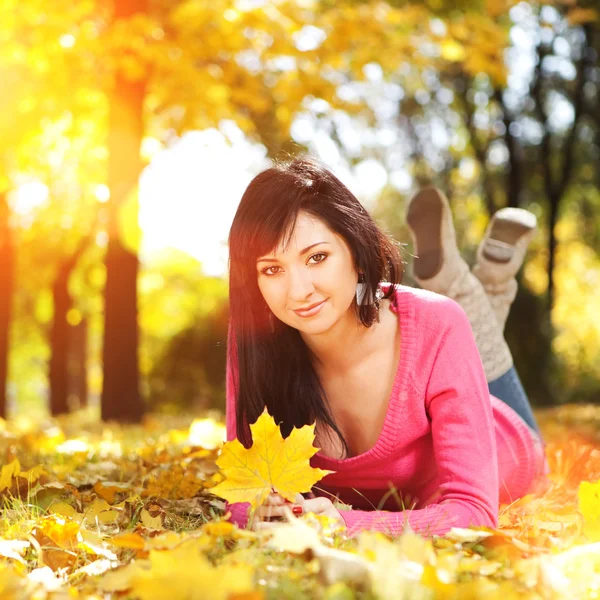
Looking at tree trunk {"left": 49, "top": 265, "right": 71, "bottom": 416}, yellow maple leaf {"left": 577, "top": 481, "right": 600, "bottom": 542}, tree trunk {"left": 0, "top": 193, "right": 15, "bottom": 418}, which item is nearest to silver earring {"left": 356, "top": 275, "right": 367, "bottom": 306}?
yellow maple leaf {"left": 577, "top": 481, "right": 600, "bottom": 542}

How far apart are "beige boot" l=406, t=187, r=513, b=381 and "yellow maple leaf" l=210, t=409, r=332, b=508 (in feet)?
5.92

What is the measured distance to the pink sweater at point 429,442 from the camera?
1952 millimetres

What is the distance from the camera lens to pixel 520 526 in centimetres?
211

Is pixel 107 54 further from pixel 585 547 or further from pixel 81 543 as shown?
pixel 585 547

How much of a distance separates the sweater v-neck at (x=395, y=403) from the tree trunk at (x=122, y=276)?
5226 mm

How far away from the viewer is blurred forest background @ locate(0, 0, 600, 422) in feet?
20.9

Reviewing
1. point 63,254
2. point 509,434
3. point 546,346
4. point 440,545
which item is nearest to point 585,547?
point 440,545

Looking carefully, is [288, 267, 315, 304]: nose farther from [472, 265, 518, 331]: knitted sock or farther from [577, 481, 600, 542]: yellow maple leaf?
[472, 265, 518, 331]: knitted sock

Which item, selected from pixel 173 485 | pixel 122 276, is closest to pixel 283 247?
pixel 173 485

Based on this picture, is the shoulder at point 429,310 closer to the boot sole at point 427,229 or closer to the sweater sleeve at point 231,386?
the sweater sleeve at point 231,386

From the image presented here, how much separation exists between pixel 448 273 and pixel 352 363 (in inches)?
47.1

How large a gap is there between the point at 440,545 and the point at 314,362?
906mm

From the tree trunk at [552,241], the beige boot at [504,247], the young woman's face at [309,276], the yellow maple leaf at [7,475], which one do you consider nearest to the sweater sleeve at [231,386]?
the young woman's face at [309,276]

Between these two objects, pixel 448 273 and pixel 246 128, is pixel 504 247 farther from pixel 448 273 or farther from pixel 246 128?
pixel 246 128
